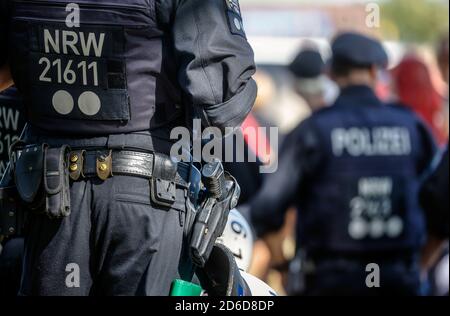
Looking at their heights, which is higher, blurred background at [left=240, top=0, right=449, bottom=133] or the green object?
blurred background at [left=240, top=0, right=449, bottom=133]

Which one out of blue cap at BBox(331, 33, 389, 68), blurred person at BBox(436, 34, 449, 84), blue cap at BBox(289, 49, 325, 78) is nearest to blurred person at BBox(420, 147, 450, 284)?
blue cap at BBox(331, 33, 389, 68)

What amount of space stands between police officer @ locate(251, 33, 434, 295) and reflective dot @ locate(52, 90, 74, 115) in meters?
2.71

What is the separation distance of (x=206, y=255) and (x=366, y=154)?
263 cm

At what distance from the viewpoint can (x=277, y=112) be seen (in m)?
13.6

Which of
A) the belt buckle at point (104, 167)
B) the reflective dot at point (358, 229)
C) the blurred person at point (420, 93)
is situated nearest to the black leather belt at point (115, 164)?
the belt buckle at point (104, 167)

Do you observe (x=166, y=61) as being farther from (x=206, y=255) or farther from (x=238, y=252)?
(x=238, y=252)

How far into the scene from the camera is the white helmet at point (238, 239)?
14.9ft

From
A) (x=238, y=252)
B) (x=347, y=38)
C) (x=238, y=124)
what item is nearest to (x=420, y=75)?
(x=347, y=38)

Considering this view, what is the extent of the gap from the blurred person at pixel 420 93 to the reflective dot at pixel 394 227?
11.8ft

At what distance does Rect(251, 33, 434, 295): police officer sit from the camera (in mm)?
6156

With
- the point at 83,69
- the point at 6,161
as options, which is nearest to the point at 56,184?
the point at 83,69

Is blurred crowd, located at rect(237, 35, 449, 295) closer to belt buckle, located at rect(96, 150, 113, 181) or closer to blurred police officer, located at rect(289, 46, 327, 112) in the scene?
blurred police officer, located at rect(289, 46, 327, 112)

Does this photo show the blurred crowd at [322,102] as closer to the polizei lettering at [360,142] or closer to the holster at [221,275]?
the polizei lettering at [360,142]

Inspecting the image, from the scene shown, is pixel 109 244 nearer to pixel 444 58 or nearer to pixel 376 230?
pixel 376 230
